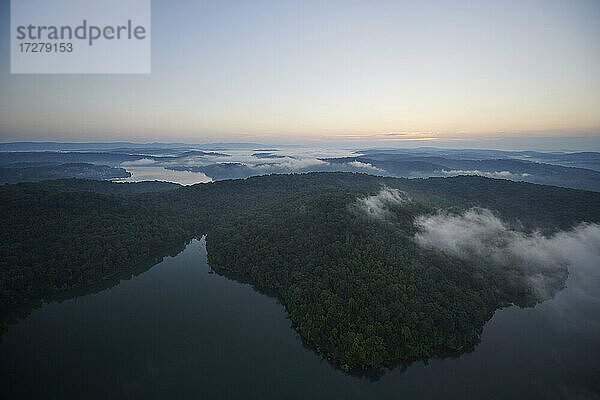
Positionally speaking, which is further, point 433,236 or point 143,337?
point 433,236

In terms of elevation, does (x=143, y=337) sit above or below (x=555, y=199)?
below

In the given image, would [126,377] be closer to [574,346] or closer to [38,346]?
[38,346]

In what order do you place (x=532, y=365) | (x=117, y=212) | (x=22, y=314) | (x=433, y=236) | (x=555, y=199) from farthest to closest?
1. (x=555, y=199)
2. (x=117, y=212)
3. (x=433, y=236)
4. (x=22, y=314)
5. (x=532, y=365)

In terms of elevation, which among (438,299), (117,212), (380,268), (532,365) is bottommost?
(532,365)

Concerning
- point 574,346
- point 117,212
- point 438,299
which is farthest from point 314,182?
→ point 574,346

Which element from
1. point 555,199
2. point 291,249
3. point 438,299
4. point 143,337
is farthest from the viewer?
point 555,199

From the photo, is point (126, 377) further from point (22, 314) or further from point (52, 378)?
point (22, 314)
